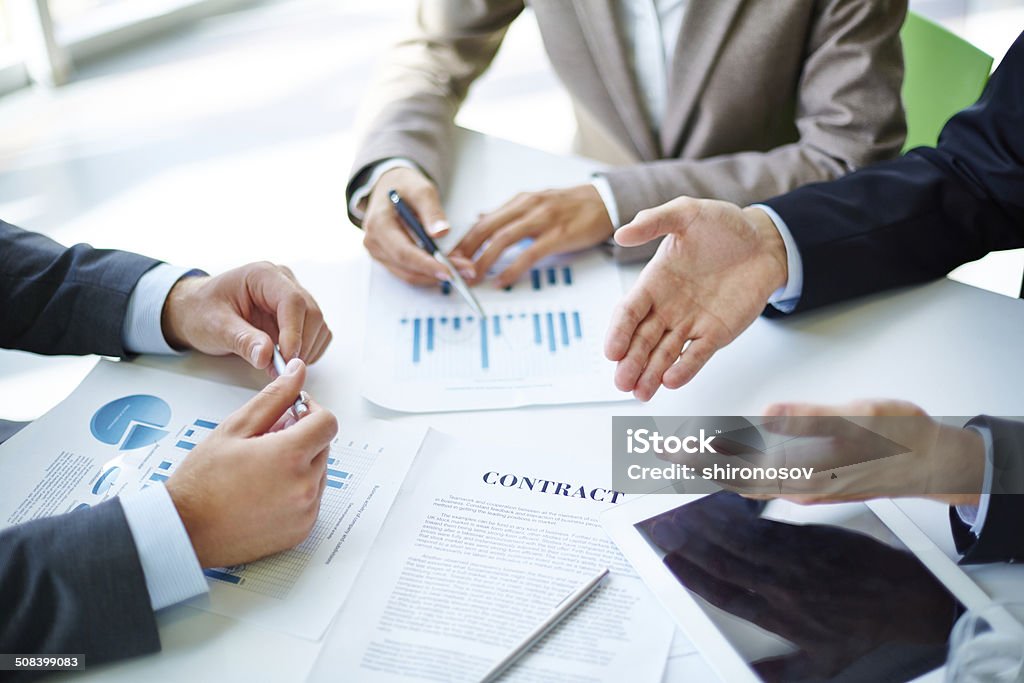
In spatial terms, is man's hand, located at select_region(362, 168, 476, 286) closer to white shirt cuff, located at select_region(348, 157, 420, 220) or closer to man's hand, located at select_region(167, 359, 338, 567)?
white shirt cuff, located at select_region(348, 157, 420, 220)

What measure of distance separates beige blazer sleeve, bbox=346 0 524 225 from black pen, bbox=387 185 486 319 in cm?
10

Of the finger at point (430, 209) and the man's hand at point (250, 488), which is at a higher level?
the finger at point (430, 209)

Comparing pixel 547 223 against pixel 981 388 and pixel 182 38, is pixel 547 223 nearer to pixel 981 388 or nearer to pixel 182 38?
pixel 981 388

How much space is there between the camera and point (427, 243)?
117 cm

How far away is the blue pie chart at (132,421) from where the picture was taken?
93cm

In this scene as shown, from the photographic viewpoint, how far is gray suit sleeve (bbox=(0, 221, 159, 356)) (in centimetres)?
106

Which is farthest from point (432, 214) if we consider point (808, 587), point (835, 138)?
point (808, 587)

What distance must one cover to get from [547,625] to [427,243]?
0.58 m

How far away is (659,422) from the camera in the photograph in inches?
37.5

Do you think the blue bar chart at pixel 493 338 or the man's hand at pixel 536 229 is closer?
the blue bar chart at pixel 493 338

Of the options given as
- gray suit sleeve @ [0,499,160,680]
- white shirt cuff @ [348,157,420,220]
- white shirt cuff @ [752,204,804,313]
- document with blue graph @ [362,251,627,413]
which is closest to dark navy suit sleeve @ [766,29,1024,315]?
white shirt cuff @ [752,204,804,313]

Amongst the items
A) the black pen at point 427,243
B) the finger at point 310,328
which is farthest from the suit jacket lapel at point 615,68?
the finger at point 310,328

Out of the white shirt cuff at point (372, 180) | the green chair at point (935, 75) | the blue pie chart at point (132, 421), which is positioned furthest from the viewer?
the green chair at point (935, 75)

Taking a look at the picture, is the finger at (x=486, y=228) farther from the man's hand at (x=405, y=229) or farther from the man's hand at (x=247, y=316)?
the man's hand at (x=247, y=316)
